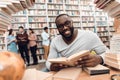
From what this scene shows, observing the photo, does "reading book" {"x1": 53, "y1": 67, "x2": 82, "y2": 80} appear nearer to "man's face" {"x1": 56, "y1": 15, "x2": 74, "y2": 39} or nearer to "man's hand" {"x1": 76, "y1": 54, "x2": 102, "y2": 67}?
"man's hand" {"x1": 76, "y1": 54, "x2": 102, "y2": 67}

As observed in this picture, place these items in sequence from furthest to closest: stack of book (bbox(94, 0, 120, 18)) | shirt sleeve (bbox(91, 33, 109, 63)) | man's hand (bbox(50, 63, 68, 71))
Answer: shirt sleeve (bbox(91, 33, 109, 63)) < man's hand (bbox(50, 63, 68, 71)) < stack of book (bbox(94, 0, 120, 18))

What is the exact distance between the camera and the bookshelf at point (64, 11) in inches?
278

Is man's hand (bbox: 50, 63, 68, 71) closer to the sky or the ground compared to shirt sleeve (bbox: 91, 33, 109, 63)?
closer to the ground

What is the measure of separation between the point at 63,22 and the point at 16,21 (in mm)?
5604

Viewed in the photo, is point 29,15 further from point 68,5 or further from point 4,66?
point 4,66

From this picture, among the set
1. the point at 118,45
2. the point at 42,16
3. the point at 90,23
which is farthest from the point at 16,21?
the point at 118,45

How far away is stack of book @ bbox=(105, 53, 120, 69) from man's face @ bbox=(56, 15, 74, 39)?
48 cm

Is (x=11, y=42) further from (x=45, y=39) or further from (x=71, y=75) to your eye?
(x=71, y=75)

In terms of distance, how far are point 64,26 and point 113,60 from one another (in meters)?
0.61

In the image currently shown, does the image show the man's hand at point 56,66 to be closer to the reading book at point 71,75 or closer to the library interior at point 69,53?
the library interior at point 69,53

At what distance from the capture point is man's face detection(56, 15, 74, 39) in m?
1.65

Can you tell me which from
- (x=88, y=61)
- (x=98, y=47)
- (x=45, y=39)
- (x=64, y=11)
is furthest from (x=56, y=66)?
(x=64, y=11)

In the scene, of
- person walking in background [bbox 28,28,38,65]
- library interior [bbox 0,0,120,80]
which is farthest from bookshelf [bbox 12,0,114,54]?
library interior [bbox 0,0,120,80]

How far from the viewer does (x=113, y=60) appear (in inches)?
46.7
